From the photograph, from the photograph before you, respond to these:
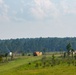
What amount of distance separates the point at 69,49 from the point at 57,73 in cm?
7132

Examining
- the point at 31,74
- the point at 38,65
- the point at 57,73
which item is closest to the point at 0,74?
the point at 31,74

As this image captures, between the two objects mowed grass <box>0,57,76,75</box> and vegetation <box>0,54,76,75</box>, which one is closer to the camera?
mowed grass <box>0,57,76,75</box>

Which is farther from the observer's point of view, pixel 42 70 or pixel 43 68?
pixel 43 68

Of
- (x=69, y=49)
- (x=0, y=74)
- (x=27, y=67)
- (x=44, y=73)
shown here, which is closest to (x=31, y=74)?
(x=44, y=73)

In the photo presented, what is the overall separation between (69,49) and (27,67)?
54015 millimetres

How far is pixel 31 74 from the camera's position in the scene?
61.4m

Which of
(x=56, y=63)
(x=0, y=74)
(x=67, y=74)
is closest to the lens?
(x=67, y=74)

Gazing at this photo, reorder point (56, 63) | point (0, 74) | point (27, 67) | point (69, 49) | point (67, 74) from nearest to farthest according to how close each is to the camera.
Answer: point (67, 74) < point (0, 74) < point (27, 67) < point (56, 63) < point (69, 49)

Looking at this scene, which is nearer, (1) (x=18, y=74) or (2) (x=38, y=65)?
(1) (x=18, y=74)

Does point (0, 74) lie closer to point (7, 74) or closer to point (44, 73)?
point (7, 74)

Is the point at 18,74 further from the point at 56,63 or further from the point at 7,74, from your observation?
the point at 56,63

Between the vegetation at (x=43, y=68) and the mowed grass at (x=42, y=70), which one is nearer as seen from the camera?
the mowed grass at (x=42, y=70)

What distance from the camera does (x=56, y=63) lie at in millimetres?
85375

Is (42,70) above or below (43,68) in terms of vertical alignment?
above
